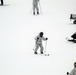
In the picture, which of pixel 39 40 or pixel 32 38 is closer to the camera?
pixel 39 40

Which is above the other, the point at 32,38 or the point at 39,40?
the point at 39,40

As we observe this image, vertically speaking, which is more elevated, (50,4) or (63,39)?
(50,4)

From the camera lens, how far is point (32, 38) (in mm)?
20234

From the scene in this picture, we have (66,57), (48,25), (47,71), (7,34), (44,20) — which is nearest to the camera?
(47,71)

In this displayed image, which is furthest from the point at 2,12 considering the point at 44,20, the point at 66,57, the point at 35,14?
the point at 66,57

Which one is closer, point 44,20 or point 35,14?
point 44,20

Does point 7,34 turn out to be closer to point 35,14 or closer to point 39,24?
point 39,24

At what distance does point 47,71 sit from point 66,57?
211 cm

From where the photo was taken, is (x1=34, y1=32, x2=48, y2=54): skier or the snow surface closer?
the snow surface

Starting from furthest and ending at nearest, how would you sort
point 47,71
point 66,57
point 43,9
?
point 43,9
point 66,57
point 47,71

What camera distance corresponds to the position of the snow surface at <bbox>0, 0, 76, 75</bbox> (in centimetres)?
1516

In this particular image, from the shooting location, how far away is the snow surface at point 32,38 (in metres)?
15.2

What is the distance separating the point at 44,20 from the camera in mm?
25422

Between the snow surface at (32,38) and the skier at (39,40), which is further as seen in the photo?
the skier at (39,40)
